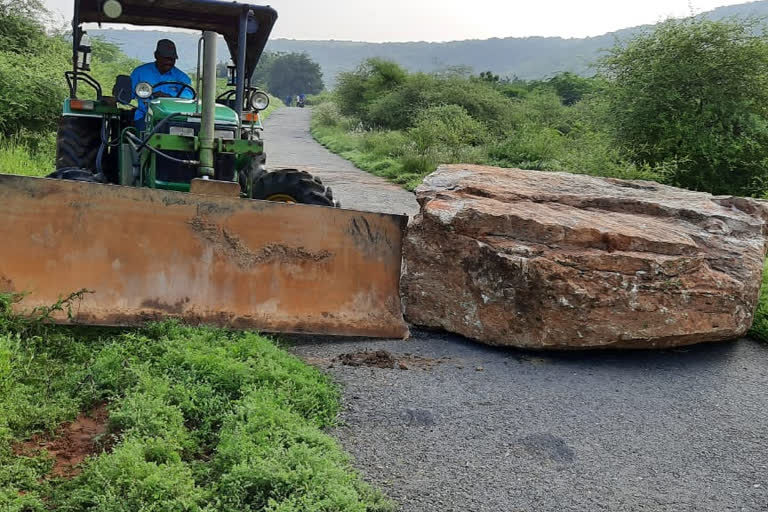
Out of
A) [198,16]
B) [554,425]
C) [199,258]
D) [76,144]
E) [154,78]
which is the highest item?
[198,16]

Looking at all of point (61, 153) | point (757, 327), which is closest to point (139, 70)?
point (61, 153)

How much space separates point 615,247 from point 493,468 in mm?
2292

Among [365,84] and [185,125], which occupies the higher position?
[365,84]

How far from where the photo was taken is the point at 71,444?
3.37 metres

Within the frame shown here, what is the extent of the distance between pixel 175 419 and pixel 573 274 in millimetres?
2792

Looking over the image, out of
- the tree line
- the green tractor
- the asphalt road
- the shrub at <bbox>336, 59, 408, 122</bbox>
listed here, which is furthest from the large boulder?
the shrub at <bbox>336, 59, 408, 122</bbox>

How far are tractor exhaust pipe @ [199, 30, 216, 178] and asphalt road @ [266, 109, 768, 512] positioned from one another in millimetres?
1564

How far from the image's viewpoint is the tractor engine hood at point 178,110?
19.8 feet

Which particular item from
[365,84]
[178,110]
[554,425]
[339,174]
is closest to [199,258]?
[178,110]

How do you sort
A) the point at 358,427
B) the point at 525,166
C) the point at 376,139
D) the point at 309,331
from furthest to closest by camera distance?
the point at 376,139, the point at 525,166, the point at 309,331, the point at 358,427

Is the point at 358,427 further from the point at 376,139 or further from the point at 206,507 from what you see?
the point at 376,139

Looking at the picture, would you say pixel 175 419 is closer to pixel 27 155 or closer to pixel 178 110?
pixel 178 110

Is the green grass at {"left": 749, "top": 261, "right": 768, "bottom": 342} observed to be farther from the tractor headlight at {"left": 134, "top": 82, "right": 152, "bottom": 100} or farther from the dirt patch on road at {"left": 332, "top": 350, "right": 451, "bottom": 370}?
the tractor headlight at {"left": 134, "top": 82, "right": 152, "bottom": 100}

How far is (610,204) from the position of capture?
6.07 m
